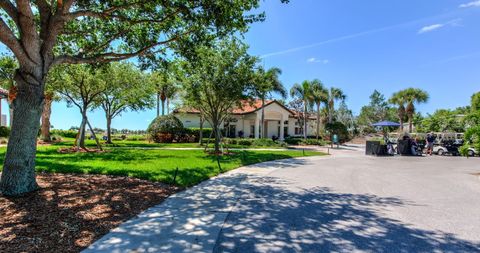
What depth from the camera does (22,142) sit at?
6.03 m

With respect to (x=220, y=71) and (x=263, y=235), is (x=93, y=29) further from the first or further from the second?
(x=263, y=235)

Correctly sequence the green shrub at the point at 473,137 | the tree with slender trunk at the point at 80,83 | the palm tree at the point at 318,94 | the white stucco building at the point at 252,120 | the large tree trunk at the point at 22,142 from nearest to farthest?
the large tree trunk at the point at 22,142, the green shrub at the point at 473,137, the tree with slender trunk at the point at 80,83, the white stucco building at the point at 252,120, the palm tree at the point at 318,94

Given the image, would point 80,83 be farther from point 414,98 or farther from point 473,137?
point 414,98

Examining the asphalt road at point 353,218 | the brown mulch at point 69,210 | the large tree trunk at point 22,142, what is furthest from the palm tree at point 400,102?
the large tree trunk at point 22,142

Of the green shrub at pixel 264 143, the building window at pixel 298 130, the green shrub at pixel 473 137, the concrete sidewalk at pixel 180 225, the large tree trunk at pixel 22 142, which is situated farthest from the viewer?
the building window at pixel 298 130

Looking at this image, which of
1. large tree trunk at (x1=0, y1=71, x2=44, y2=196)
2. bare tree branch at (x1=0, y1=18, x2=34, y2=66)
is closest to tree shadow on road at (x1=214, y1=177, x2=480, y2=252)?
large tree trunk at (x1=0, y1=71, x2=44, y2=196)

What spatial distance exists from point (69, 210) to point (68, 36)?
25.1 feet

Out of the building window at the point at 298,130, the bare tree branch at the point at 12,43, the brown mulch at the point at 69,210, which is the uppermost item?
the bare tree branch at the point at 12,43

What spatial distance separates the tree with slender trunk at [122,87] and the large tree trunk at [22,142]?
823 cm

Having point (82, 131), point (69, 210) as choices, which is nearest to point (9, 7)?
point (69, 210)

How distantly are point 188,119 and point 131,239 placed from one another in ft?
105

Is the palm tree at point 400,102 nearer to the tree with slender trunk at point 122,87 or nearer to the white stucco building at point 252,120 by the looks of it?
the white stucco building at point 252,120

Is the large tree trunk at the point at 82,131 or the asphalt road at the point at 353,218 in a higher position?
the large tree trunk at the point at 82,131

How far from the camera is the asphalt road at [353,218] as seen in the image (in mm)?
4215
